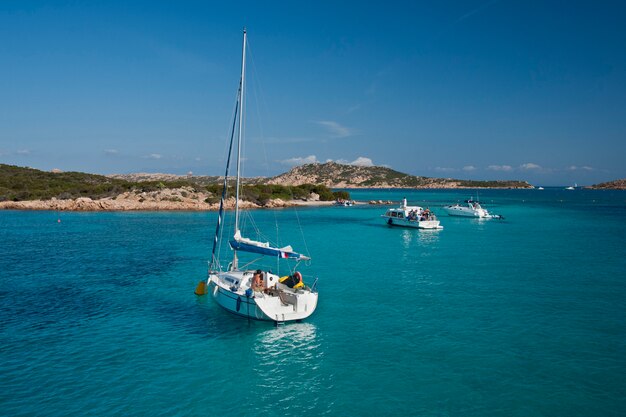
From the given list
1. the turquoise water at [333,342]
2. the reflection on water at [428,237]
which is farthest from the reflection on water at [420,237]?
the turquoise water at [333,342]

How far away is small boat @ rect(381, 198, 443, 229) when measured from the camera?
5938 cm

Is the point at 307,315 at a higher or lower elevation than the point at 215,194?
lower

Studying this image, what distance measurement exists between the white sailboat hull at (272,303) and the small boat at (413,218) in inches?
1656

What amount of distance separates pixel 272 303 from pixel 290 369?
4312mm

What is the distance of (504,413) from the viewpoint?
12477mm

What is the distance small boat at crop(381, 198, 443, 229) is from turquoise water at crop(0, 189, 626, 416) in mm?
23215

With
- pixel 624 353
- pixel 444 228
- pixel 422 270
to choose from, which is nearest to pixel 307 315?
pixel 624 353

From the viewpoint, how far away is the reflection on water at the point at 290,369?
1305cm

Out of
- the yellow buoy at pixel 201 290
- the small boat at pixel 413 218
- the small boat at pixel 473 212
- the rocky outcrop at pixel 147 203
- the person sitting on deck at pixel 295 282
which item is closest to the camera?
the person sitting on deck at pixel 295 282

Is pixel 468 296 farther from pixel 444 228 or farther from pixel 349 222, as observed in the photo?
pixel 349 222

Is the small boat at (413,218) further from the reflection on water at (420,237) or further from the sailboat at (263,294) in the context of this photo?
the sailboat at (263,294)

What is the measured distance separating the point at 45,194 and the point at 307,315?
294ft

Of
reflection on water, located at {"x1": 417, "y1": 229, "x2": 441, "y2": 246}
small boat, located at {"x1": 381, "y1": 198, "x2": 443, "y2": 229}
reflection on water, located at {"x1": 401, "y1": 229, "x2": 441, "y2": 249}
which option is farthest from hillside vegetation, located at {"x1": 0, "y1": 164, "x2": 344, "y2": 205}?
reflection on water, located at {"x1": 417, "y1": 229, "x2": 441, "y2": 246}

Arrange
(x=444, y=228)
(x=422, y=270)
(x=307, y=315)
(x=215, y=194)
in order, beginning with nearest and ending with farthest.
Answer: (x=307, y=315), (x=422, y=270), (x=444, y=228), (x=215, y=194)
